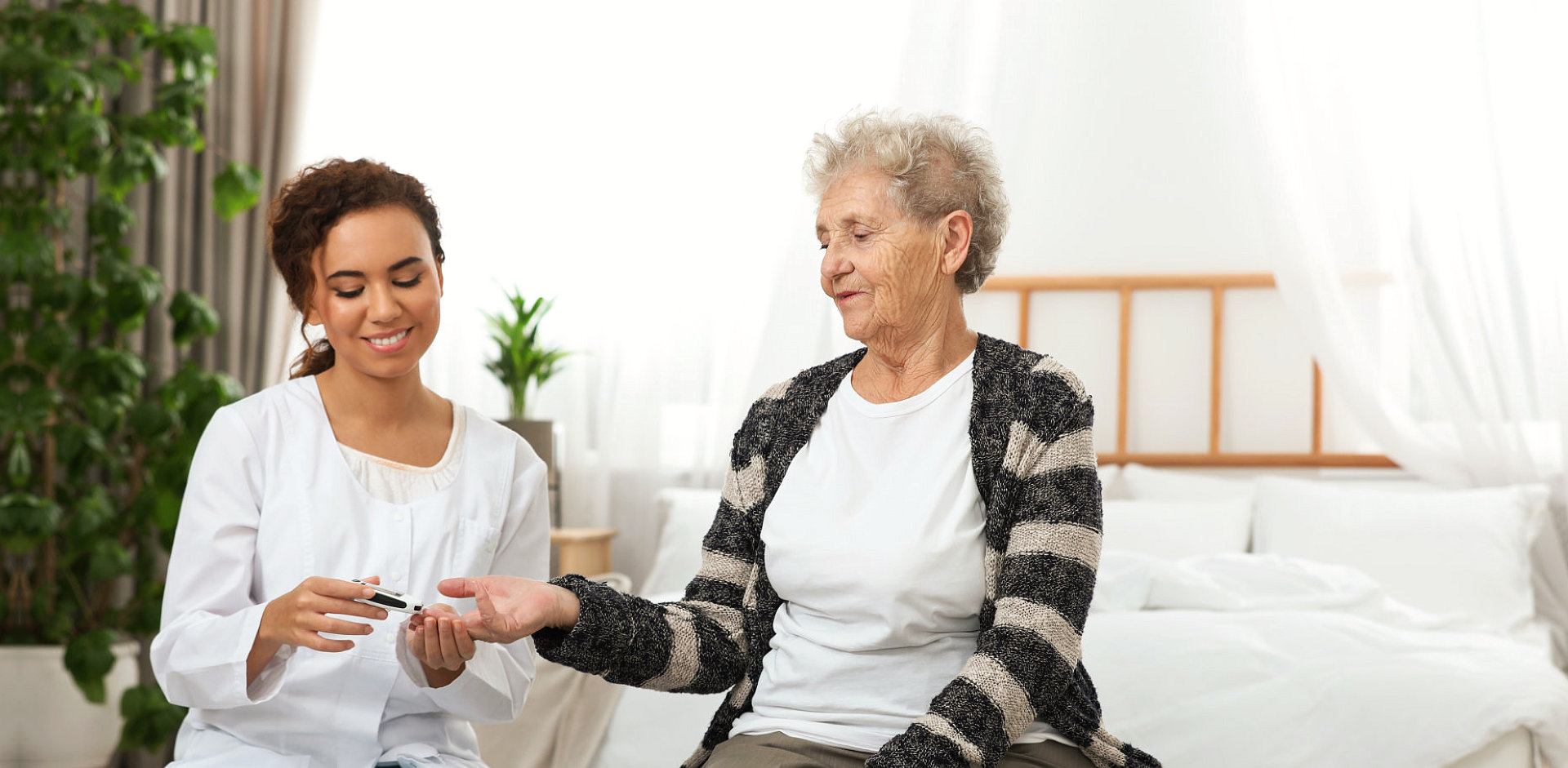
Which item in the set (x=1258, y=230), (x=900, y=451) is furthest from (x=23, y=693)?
(x=1258, y=230)

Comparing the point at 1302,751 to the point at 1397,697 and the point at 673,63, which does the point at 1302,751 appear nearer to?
the point at 1397,697

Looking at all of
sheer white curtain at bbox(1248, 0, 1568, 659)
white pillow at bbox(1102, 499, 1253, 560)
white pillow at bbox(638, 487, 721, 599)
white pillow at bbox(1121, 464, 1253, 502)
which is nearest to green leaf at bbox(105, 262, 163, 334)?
white pillow at bbox(638, 487, 721, 599)

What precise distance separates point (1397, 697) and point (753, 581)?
1128mm

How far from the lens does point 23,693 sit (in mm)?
2951

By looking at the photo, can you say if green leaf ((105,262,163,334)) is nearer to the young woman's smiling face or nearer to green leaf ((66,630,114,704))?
green leaf ((66,630,114,704))

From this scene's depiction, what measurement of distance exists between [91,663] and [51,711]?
0.37 meters

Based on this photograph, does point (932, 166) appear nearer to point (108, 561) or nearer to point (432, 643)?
point (432, 643)

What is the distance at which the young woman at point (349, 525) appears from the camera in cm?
124

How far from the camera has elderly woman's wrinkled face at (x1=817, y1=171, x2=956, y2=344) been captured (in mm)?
1450

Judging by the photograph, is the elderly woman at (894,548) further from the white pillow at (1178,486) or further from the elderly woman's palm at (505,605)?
the white pillow at (1178,486)

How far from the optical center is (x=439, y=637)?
1.18 m

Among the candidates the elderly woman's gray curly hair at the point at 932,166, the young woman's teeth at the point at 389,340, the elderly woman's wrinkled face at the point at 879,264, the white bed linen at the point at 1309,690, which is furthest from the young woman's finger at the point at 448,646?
the white bed linen at the point at 1309,690

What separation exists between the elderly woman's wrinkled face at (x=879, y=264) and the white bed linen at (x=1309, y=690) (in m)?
0.90

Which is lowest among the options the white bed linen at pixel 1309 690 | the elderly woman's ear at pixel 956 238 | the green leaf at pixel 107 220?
the white bed linen at pixel 1309 690
